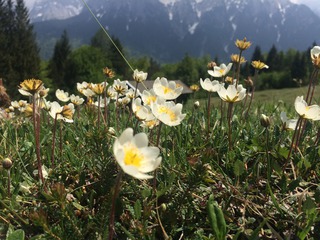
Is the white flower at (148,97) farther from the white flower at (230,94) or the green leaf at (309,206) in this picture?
the green leaf at (309,206)

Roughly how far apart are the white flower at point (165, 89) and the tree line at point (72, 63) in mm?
17823

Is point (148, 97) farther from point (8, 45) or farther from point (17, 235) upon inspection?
Result: point (8, 45)

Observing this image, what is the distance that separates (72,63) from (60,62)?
261 cm

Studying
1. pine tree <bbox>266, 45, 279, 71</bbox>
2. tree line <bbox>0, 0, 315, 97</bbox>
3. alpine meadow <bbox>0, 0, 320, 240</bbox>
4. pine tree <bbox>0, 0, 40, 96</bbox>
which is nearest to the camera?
alpine meadow <bbox>0, 0, 320, 240</bbox>

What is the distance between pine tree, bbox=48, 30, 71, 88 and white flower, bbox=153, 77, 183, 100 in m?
56.3

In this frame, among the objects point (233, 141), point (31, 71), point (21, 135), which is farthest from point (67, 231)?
point (31, 71)

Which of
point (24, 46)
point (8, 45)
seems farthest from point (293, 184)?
point (8, 45)

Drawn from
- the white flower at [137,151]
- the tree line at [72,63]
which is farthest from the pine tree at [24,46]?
the white flower at [137,151]

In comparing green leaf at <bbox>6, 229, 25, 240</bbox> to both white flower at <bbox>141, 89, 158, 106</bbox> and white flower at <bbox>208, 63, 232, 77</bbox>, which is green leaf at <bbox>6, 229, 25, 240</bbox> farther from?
white flower at <bbox>208, 63, 232, 77</bbox>

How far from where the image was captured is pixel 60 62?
57.6m

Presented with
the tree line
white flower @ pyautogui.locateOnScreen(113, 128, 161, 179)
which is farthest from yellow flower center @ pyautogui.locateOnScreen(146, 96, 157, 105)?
the tree line

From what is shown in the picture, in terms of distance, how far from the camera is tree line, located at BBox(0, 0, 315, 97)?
43781 millimetres

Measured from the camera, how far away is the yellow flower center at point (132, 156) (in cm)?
109

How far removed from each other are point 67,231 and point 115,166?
17.0 inches
